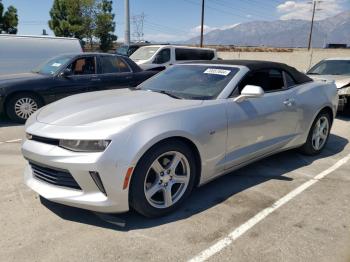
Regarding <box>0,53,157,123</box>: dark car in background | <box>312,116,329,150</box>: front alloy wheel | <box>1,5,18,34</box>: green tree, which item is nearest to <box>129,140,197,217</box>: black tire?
<box>312,116,329,150</box>: front alloy wheel

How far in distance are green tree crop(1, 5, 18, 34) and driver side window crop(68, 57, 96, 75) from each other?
23.7 m

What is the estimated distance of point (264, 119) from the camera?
396cm

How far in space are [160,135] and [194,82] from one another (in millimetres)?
1276

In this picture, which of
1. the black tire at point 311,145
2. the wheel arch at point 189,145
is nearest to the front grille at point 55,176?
the wheel arch at point 189,145

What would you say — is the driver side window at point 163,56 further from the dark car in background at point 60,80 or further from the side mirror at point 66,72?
the side mirror at point 66,72

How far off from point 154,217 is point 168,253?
1.69 ft

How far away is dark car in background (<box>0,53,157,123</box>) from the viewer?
7.07m

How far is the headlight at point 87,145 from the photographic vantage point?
2.78m

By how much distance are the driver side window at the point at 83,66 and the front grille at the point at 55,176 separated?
15.8 feet

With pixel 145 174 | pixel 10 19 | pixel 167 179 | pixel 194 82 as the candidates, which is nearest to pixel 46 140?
pixel 145 174

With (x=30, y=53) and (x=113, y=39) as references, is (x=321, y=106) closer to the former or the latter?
(x=30, y=53)

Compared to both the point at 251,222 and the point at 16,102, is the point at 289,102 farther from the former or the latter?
the point at 16,102

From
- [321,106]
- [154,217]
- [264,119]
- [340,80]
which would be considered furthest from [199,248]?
[340,80]

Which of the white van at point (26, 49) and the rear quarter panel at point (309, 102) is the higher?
the white van at point (26, 49)
